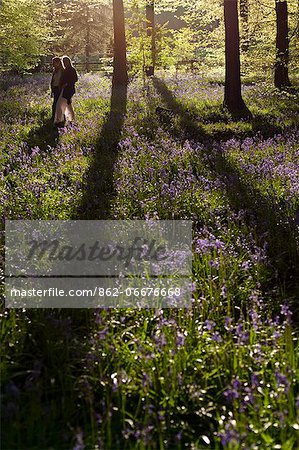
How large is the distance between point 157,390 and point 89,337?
2.95ft

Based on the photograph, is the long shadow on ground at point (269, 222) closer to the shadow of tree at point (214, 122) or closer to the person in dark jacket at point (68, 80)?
the shadow of tree at point (214, 122)

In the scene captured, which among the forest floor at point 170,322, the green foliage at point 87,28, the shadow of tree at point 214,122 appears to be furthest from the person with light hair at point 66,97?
the green foliage at point 87,28

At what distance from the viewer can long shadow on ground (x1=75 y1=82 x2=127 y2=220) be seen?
6.36 metres

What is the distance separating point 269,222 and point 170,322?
2.56 meters

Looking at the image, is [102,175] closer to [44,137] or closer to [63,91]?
[44,137]

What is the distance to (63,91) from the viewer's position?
1410 cm

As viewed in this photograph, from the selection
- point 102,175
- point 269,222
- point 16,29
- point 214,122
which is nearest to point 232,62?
point 214,122

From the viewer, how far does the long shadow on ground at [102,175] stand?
6359 millimetres

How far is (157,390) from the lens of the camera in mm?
3203

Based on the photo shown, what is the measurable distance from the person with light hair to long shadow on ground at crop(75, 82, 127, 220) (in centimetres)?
124

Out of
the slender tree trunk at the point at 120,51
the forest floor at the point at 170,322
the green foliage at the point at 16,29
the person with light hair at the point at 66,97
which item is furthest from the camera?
the green foliage at the point at 16,29

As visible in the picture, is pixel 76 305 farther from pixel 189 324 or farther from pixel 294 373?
pixel 294 373

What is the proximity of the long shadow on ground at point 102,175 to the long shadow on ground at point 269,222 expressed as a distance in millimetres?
→ 1707

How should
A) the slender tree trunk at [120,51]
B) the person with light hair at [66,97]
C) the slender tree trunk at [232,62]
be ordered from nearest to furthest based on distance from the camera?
the person with light hair at [66,97]
the slender tree trunk at [232,62]
the slender tree trunk at [120,51]
